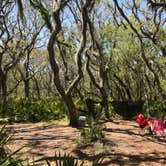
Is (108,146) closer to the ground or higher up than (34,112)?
closer to the ground

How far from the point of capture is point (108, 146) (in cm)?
1208

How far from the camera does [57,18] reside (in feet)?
Answer: 51.4

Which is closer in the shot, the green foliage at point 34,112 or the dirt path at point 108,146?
the dirt path at point 108,146

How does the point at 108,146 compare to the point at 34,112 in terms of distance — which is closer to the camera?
the point at 108,146

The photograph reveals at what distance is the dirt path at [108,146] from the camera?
35.3 ft

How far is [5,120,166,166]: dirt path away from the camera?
10.8 m

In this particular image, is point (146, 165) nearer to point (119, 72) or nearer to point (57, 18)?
point (57, 18)

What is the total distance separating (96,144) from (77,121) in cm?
458

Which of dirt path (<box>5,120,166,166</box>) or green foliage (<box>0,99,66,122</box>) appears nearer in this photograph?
dirt path (<box>5,120,166,166</box>)

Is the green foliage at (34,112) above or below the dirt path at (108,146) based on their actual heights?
above

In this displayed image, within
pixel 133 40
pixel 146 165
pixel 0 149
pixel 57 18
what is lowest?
pixel 146 165

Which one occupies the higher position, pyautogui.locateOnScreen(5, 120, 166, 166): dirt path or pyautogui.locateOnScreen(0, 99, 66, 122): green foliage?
pyautogui.locateOnScreen(0, 99, 66, 122): green foliage

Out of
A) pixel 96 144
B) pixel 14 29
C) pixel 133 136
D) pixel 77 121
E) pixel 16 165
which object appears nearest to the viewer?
pixel 16 165

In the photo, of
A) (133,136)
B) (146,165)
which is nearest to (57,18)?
(133,136)
